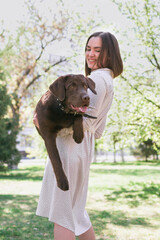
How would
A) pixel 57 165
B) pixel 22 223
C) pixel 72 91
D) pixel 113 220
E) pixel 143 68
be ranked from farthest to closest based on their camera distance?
1. pixel 143 68
2. pixel 113 220
3. pixel 22 223
4. pixel 57 165
5. pixel 72 91

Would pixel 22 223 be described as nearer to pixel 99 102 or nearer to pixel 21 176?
pixel 99 102

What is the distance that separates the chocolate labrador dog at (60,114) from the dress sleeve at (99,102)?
19cm

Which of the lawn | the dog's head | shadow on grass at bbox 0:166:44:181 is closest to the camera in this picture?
the dog's head

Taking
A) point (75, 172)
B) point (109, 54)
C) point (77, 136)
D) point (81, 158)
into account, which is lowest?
point (75, 172)

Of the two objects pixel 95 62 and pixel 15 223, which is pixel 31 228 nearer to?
pixel 15 223

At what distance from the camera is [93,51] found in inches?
92.7

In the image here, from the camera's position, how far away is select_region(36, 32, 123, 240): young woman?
212cm

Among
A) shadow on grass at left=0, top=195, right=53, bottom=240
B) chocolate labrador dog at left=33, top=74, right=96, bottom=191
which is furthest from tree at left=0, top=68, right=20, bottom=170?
chocolate labrador dog at left=33, top=74, right=96, bottom=191

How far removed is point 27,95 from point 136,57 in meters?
15.7

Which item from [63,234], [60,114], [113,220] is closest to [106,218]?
[113,220]

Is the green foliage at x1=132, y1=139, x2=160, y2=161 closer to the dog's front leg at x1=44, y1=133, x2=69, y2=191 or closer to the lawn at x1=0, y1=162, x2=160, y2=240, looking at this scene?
the lawn at x1=0, y1=162, x2=160, y2=240

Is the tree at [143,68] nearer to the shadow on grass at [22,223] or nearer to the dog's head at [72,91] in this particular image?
the shadow on grass at [22,223]

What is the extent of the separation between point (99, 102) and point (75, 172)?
0.56m

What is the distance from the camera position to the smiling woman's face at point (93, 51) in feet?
7.68
